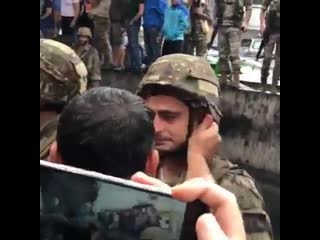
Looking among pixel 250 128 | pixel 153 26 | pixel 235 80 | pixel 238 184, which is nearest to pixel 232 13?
pixel 235 80

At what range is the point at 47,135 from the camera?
8.98ft

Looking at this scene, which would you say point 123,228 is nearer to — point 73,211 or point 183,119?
point 73,211

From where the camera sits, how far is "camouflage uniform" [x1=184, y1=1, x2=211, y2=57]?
9.19 m

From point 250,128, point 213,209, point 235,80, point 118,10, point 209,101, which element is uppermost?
point 213,209

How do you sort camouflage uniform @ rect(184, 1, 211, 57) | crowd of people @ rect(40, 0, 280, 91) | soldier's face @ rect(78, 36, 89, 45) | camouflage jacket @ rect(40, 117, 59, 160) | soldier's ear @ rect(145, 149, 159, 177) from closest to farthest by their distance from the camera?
soldier's ear @ rect(145, 149, 159, 177) < camouflage jacket @ rect(40, 117, 59, 160) < soldier's face @ rect(78, 36, 89, 45) < crowd of people @ rect(40, 0, 280, 91) < camouflage uniform @ rect(184, 1, 211, 57)

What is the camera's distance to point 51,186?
4.79ft

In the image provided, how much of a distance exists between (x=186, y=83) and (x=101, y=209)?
173cm

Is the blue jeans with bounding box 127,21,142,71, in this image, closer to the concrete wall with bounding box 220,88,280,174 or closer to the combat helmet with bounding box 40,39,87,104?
the concrete wall with bounding box 220,88,280,174

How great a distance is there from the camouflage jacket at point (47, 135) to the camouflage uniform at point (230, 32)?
5.78 m

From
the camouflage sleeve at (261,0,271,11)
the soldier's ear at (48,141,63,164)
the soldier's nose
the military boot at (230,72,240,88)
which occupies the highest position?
the soldier's ear at (48,141,63,164)

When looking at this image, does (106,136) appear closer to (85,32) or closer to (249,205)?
(249,205)

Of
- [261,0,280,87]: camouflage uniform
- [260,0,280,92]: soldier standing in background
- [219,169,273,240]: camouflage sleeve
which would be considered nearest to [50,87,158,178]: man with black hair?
[219,169,273,240]: camouflage sleeve
